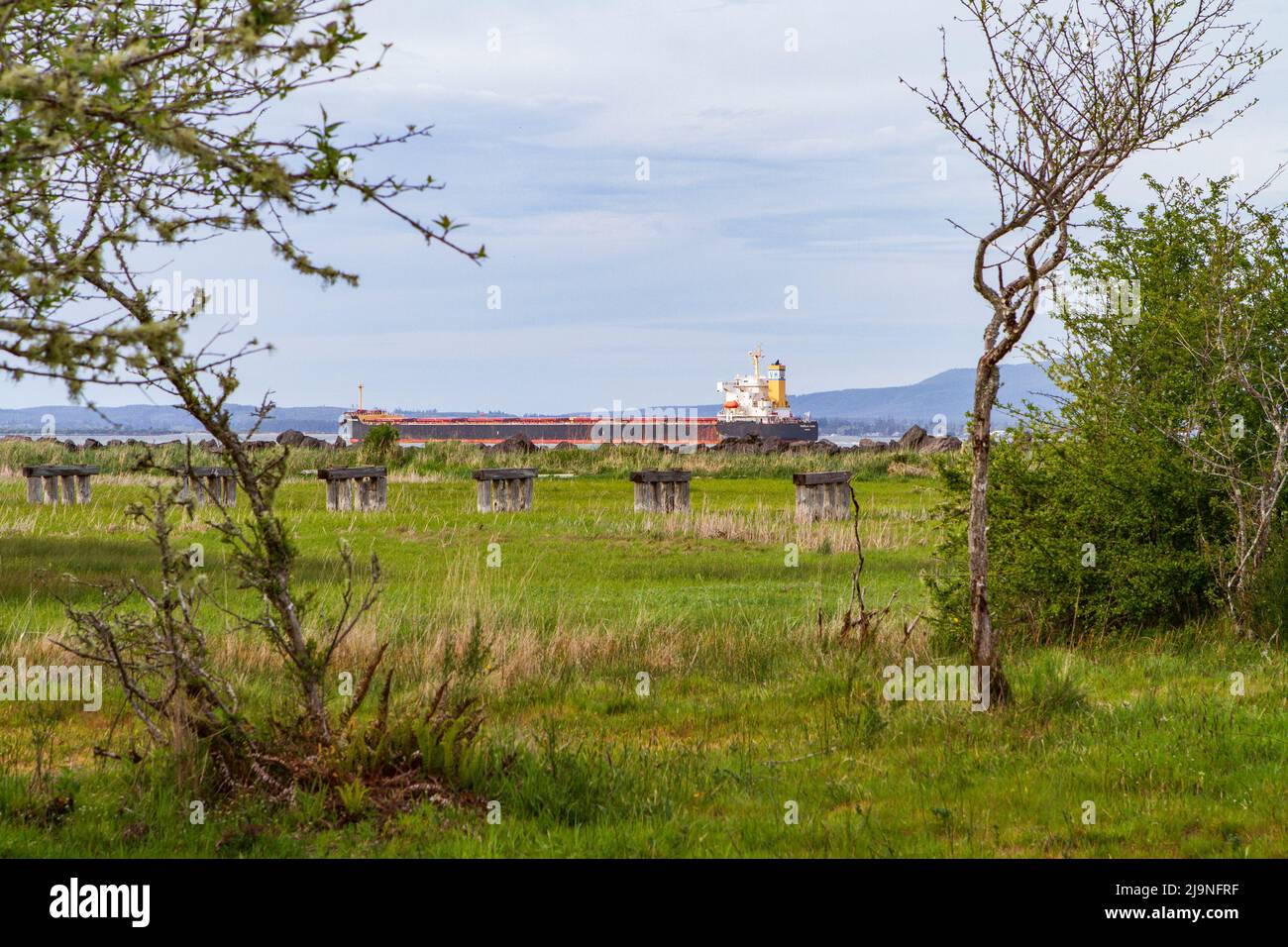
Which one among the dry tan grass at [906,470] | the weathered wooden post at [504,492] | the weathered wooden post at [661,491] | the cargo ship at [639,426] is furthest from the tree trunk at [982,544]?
the cargo ship at [639,426]

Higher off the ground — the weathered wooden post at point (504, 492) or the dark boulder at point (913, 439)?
the dark boulder at point (913, 439)

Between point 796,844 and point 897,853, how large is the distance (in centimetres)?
43

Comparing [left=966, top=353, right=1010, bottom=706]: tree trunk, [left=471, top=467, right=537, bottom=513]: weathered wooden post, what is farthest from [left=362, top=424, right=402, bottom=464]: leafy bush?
[left=966, top=353, right=1010, bottom=706]: tree trunk

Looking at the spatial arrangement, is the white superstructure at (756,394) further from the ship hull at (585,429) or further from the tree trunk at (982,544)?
the tree trunk at (982,544)

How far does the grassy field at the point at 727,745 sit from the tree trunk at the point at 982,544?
11.8 inches

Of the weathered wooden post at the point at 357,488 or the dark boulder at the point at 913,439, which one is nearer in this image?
the weathered wooden post at the point at 357,488

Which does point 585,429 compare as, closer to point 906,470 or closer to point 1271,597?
point 906,470

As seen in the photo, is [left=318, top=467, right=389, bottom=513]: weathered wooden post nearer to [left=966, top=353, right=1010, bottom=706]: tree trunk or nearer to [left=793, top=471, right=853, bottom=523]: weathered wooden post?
[left=793, top=471, right=853, bottom=523]: weathered wooden post

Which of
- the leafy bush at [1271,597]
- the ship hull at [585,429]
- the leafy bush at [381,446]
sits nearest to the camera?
the leafy bush at [1271,597]

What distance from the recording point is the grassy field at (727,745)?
5258mm

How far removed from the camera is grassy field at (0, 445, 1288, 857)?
5.26 metres

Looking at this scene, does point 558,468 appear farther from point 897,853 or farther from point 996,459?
point 897,853

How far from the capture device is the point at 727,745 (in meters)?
7.04
